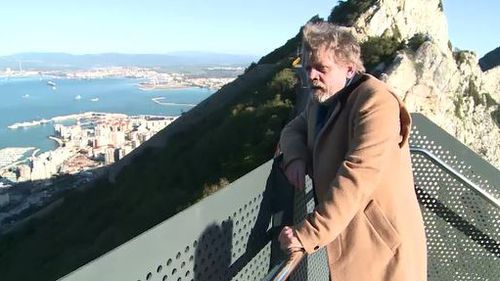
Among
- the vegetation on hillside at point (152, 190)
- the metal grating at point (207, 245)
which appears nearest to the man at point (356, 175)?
the metal grating at point (207, 245)

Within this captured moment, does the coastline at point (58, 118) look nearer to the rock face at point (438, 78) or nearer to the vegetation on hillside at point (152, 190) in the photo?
the vegetation on hillside at point (152, 190)

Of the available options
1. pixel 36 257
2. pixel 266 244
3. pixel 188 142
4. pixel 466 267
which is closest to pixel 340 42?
pixel 266 244

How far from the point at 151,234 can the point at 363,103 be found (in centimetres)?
80

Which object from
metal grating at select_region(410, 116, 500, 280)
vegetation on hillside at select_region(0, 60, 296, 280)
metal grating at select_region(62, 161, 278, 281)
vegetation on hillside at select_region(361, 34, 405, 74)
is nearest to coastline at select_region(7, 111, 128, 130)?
vegetation on hillside at select_region(0, 60, 296, 280)

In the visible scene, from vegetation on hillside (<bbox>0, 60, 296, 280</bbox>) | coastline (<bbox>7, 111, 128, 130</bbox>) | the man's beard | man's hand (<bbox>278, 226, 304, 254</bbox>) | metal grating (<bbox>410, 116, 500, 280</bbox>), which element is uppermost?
the man's beard

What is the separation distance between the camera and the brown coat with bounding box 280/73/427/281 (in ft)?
5.74

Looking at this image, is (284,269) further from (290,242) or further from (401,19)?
(401,19)

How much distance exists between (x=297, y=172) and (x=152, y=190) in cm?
1693

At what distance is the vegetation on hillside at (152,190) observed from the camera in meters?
14.7

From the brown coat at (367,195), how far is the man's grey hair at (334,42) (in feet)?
0.36

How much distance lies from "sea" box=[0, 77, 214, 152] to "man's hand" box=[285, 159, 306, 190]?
228 feet

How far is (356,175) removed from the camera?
175 centimetres

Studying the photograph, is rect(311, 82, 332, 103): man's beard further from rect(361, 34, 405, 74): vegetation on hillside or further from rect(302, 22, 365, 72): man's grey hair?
rect(361, 34, 405, 74): vegetation on hillside

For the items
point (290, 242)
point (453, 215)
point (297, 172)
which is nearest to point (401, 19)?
point (453, 215)
